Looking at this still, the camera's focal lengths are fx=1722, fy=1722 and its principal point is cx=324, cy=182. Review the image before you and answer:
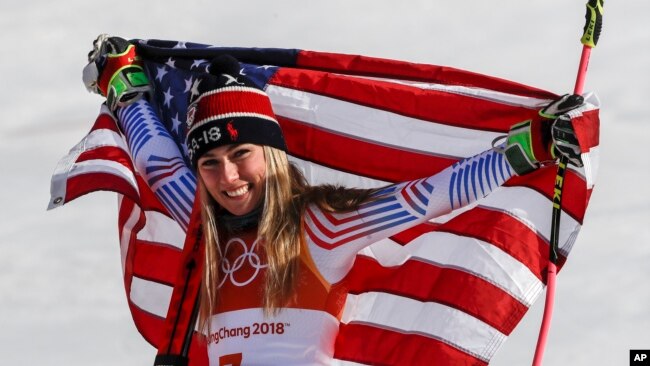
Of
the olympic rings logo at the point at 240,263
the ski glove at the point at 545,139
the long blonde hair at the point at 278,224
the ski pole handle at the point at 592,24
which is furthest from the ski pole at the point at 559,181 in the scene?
the olympic rings logo at the point at 240,263

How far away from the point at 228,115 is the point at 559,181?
3.81 ft

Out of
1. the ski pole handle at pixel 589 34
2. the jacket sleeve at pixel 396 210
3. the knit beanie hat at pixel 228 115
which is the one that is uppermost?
Result: the ski pole handle at pixel 589 34

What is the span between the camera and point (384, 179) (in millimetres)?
6484

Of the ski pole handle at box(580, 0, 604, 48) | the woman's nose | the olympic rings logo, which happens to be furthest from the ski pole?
the woman's nose

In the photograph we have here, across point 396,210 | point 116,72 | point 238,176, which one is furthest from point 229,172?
point 116,72

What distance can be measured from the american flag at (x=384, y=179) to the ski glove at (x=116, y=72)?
0.23ft

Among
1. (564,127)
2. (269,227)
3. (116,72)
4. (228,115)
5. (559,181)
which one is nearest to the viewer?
Result: (564,127)

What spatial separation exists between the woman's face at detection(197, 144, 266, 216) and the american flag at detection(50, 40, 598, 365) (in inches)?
12.8

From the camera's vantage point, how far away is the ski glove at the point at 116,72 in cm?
673

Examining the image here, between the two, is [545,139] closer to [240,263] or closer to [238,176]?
[238,176]

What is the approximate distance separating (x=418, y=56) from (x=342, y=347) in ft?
10.00

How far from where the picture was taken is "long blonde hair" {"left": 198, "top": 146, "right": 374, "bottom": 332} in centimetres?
586

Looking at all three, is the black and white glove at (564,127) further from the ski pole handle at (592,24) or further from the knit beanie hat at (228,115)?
the knit beanie hat at (228,115)

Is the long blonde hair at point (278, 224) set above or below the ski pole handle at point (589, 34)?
below
